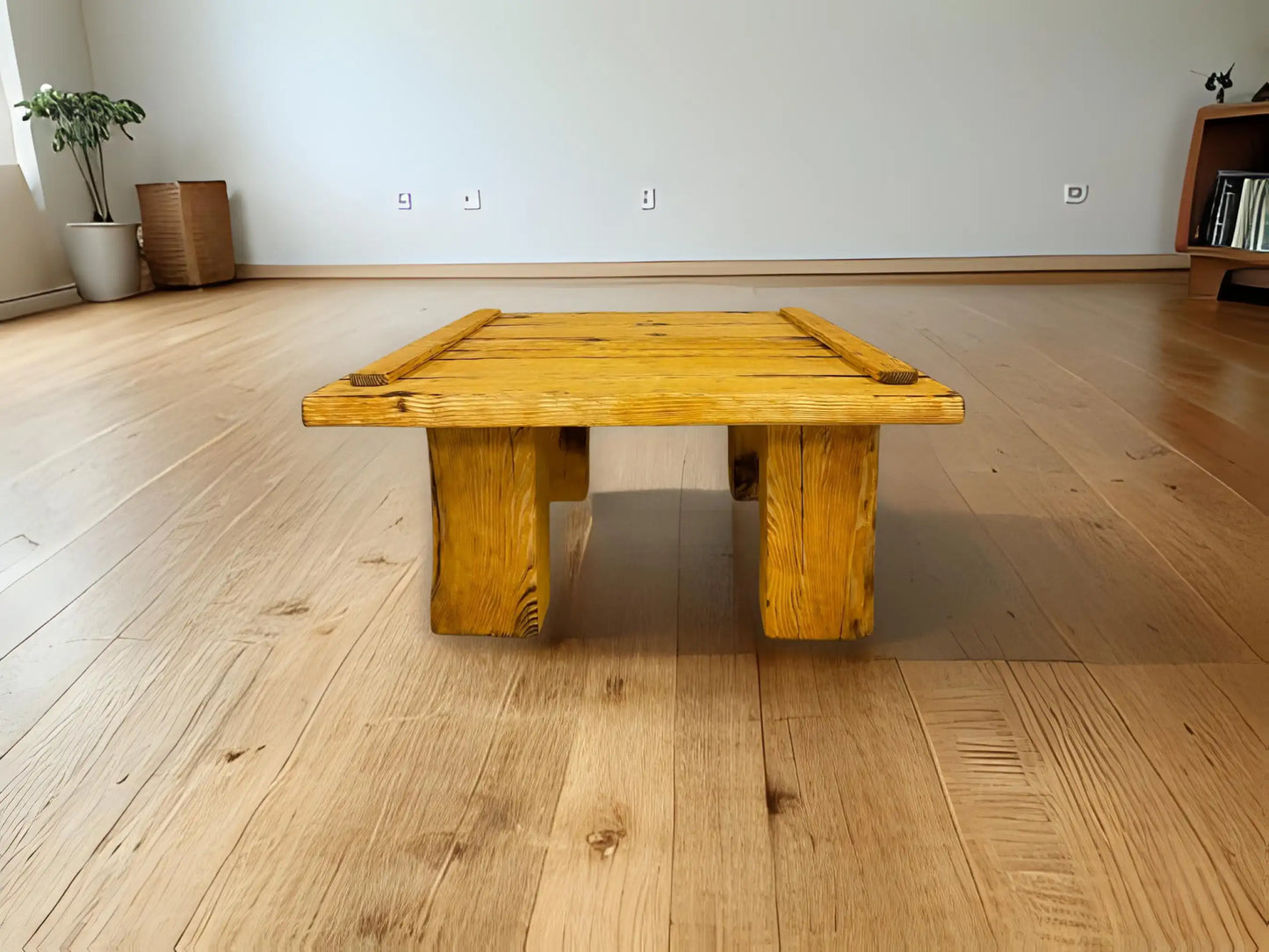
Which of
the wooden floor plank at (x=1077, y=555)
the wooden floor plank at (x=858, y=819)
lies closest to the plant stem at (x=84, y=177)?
the wooden floor plank at (x=1077, y=555)

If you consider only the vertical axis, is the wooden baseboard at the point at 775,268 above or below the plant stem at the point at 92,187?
below

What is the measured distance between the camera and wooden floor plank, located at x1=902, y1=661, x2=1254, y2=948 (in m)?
0.70

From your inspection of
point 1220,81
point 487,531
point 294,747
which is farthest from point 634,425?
point 1220,81

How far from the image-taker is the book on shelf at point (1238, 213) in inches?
140

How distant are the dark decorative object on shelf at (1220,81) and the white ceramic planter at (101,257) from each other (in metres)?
4.44

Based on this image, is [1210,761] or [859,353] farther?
[859,353]

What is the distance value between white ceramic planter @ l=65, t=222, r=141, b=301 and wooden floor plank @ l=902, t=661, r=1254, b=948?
13.9ft

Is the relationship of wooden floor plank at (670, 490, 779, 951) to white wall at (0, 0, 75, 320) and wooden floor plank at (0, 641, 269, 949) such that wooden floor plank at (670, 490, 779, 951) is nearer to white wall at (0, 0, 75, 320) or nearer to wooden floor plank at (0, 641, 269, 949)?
wooden floor plank at (0, 641, 269, 949)

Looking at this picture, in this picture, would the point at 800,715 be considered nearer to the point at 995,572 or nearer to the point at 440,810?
the point at 440,810

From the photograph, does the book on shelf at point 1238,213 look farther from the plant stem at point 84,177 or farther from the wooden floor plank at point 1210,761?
the plant stem at point 84,177

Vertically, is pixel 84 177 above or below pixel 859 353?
above

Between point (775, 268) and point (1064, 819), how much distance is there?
4.26 metres

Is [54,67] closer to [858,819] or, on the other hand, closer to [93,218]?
[93,218]

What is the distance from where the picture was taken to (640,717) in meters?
0.99
